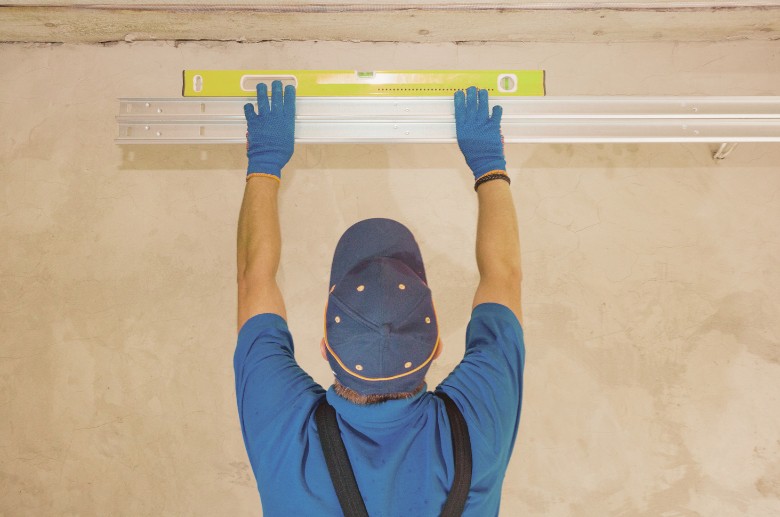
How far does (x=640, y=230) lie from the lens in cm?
194

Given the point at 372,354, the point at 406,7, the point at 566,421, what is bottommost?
the point at 566,421

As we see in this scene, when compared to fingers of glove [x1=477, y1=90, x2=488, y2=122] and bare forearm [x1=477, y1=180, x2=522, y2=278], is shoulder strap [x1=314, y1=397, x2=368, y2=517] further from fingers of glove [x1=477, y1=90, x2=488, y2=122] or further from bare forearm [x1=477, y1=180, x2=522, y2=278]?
fingers of glove [x1=477, y1=90, x2=488, y2=122]

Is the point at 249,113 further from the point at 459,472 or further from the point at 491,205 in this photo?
the point at 459,472

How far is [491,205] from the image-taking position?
1415mm

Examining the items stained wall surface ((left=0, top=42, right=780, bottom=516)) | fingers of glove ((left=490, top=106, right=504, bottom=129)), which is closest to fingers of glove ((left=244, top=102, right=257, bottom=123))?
stained wall surface ((left=0, top=42, right=780, bottom=516))


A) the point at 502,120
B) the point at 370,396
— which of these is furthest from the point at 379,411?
the point at 502,120

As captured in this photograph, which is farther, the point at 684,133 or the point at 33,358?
the point at 33,358

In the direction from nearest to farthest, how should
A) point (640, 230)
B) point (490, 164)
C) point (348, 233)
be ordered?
point (348, 233) → point (490, 164) → point (640, 230)

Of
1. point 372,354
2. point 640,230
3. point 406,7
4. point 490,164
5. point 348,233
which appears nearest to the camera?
point 372,354

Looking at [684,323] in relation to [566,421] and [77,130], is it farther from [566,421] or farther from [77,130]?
[77,130]

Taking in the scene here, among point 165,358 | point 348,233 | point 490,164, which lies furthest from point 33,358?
point 490,164

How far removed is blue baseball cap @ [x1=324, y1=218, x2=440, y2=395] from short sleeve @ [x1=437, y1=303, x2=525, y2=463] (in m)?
0.11

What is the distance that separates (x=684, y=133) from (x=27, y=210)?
228 centimetres

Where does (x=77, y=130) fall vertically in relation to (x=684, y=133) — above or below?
above
